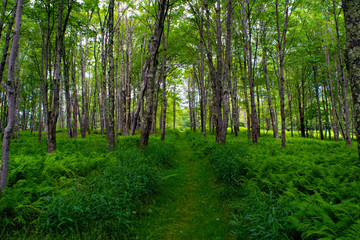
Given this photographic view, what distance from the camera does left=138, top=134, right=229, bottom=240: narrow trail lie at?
3.40m

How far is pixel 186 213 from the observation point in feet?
13.7

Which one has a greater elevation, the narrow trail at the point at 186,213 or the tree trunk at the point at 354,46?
the tree trunk at the point at 354,46

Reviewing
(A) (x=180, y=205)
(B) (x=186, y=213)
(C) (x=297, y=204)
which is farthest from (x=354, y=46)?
(A) (x=180, y=205)

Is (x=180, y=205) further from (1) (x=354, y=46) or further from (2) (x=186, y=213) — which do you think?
(1) (x=354, y=46)

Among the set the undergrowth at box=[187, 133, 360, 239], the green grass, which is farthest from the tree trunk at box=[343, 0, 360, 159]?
the green grass

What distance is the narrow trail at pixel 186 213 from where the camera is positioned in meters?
3.40

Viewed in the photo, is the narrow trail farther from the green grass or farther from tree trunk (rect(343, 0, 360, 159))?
tree trunk (rect(343, 0, 360, 159))

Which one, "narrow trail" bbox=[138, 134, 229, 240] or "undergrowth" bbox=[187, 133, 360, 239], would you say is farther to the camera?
"narrow trail" bbox=[138, 134, 229, 240]

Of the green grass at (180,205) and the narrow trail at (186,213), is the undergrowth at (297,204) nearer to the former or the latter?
the green grass at (180,205)

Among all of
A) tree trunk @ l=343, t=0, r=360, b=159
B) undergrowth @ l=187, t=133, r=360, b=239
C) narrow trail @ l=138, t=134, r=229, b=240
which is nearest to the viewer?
undergrowth @ l=187, t=133, r=360, b=239

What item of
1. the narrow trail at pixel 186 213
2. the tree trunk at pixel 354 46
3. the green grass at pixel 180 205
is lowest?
the narrow trail at pixel 186 213

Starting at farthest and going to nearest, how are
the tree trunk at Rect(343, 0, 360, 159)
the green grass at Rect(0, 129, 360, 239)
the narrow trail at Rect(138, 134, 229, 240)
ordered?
the tree trunk at Rect(343, 0, 360, 159), the narrow trail at Rect(138, 134, 229, 240), the green grass at Rect(0, 129, 360, 239)

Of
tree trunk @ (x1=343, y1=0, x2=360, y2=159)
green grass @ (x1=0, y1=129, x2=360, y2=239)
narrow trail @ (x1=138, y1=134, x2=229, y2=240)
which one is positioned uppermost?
tree trunk @ (x1=343, y1=0, x2=360, y2=159)

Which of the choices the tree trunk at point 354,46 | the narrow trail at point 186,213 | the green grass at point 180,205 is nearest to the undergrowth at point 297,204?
the green grass at point 180,205
